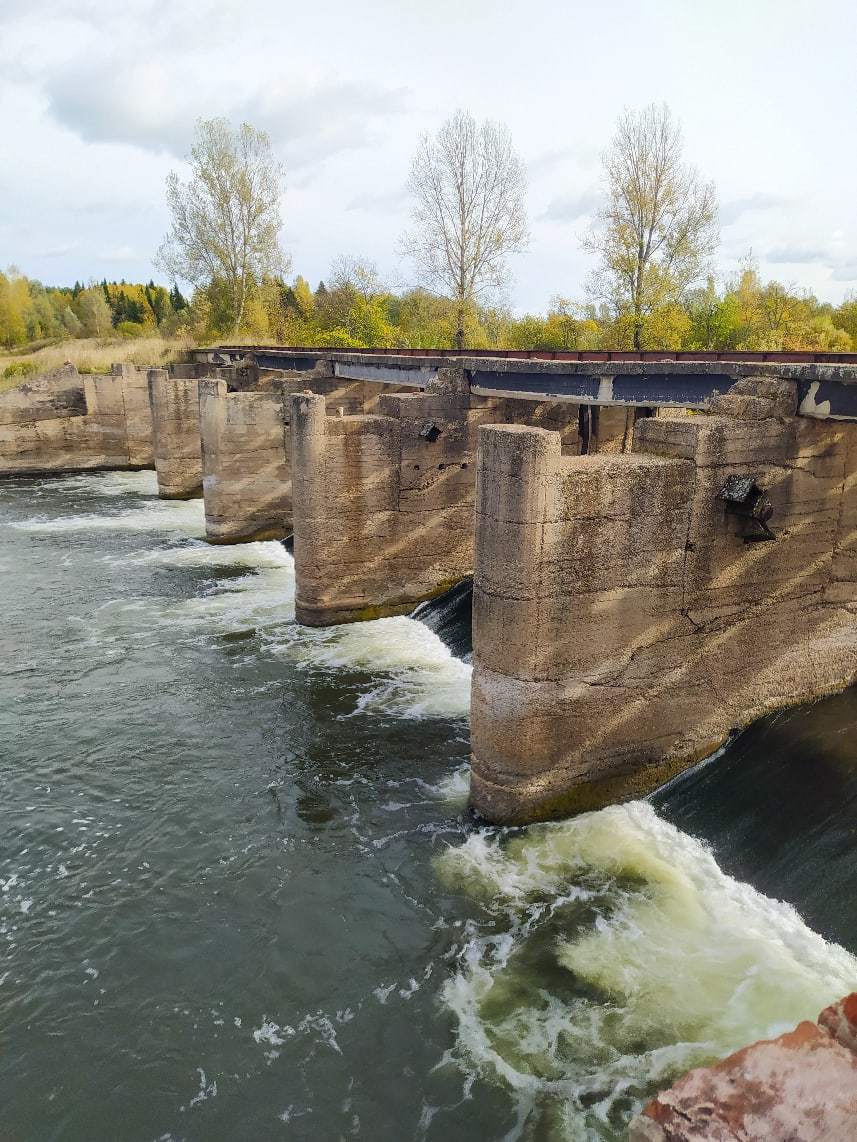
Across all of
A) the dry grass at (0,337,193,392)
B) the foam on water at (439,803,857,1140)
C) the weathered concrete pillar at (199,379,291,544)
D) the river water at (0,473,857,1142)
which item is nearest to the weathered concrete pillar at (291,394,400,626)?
the river water at (0,473,857,1142)

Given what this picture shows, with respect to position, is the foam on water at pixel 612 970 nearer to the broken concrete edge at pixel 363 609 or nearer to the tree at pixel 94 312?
the broken concrete edge at pixel 363 609

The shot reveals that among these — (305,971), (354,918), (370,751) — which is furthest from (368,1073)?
(370,751)

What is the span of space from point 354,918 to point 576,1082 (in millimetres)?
2726

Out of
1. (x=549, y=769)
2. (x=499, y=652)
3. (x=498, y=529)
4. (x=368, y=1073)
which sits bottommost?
(x=368, y=1073)

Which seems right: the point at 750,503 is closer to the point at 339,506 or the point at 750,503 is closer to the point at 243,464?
the point at 339,506

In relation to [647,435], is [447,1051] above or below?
below

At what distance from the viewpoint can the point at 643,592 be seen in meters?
9.24

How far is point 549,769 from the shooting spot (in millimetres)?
9266

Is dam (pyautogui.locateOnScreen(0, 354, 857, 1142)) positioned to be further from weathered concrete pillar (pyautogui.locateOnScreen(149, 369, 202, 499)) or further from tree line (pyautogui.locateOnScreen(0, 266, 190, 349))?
tree line (pyautogui.locateOnScreen(0, 266, 190, 349))

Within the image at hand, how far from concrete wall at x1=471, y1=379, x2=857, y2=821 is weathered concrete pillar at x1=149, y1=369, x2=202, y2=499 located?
2095 centimetres

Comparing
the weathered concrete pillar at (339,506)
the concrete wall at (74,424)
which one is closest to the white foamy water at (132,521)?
the concrete wall at (74,424)

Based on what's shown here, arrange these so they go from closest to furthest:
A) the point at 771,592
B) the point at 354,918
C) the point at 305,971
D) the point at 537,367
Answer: the point at 305,971
the point at 354,918
the point at 771,592
the point at 537,367

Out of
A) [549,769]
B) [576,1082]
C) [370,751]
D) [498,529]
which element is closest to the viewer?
[576,1082]

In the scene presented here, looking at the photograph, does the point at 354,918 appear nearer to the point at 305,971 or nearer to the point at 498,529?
the point at 305,971
